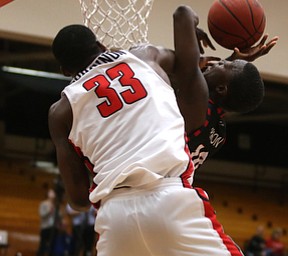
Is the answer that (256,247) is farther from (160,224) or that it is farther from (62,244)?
(160,224)

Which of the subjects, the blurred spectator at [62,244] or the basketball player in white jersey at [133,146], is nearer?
the basketball player in white jersey at [133,146]

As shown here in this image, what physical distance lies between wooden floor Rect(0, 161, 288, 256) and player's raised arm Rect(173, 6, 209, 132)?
9.59 meters

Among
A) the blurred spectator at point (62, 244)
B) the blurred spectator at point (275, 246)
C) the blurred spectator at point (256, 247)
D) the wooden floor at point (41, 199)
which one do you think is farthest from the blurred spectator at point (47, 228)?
the blurred spectator at point (275, 246)

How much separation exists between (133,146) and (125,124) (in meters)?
0.09

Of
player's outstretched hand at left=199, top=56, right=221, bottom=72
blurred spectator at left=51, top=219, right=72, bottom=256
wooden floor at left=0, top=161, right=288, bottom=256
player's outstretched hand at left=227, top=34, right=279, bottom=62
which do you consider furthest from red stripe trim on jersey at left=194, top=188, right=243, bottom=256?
wooden floor at left=0, top=161, right=288, bottom=256

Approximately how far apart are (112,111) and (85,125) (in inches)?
4.8

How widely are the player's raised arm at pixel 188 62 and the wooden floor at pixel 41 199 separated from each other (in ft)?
31.5

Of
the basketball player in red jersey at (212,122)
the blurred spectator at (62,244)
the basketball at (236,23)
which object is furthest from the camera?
the blurred spectator at (62,244)

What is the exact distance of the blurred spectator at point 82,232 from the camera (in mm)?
11031

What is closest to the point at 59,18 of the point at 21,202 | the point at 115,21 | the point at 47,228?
the point at 115,21

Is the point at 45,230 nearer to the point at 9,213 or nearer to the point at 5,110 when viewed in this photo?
the point at 9,213

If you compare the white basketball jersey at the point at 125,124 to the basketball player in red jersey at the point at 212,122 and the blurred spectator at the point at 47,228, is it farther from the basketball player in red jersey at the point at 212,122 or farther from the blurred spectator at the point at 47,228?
A: the blurred spectator at the point at 47,228

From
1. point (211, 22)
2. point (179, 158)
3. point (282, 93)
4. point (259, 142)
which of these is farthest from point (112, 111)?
point (259, 142)

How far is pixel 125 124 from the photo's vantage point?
2.75 metres
